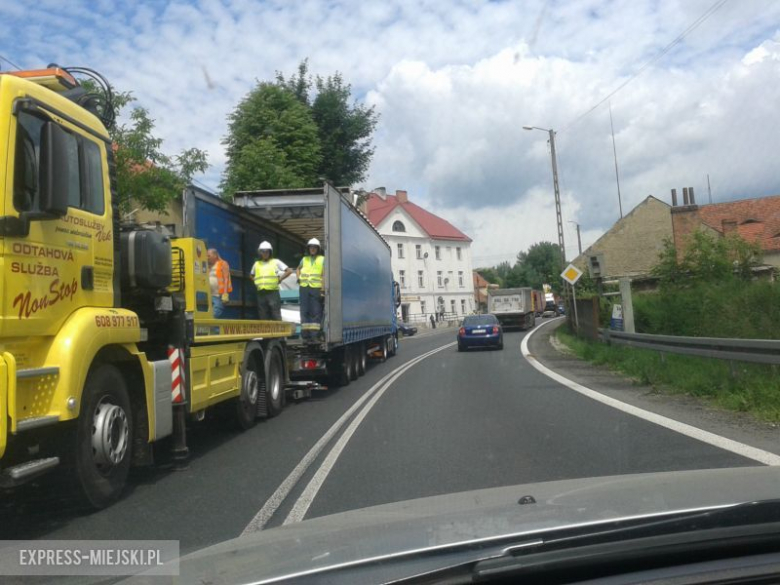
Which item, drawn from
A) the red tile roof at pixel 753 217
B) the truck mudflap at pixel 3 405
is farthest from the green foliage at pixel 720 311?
the red tile roof at pixel 753 217

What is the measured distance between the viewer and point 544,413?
10.2 meters

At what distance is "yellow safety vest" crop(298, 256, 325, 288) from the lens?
44.1 feet

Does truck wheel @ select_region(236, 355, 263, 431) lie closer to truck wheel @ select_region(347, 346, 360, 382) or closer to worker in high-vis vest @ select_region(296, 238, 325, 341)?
worker in high-vis vest @ select_region(296, 238, 325, 341)

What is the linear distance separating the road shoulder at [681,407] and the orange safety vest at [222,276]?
618 cm

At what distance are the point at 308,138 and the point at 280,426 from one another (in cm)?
2339

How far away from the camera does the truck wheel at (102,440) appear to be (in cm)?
563

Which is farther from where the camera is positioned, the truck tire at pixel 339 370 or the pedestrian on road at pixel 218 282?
the truck tire at pixel 339 370

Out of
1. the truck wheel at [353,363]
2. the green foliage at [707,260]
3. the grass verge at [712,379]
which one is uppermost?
the green foliage at [707,260]

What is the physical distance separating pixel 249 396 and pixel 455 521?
293 inches

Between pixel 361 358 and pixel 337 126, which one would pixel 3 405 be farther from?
pixel 337 126

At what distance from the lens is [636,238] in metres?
57.9

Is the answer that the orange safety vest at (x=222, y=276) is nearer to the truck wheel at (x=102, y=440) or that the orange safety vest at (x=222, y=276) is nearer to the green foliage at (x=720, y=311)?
the truck wheel at (x=102, y=440)

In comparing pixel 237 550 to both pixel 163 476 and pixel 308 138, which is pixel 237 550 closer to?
pixel 163 476

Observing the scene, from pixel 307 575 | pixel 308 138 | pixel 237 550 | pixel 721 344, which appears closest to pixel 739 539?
pixel 307 575
